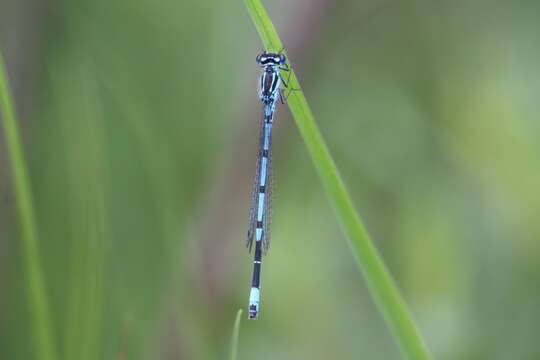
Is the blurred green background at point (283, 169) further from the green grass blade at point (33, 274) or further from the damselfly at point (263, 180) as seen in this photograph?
the green grass blade at point (33, 274)

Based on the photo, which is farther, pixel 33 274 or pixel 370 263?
pixel 33 274

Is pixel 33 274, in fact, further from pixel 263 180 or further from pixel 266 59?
pixel 266 59

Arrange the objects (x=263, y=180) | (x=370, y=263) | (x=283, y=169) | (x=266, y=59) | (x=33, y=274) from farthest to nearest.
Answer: (x=283, y=169) → (x=263, y=180) → (x=266, y=59) → (x=33, y=274) → (x=370, y=263)

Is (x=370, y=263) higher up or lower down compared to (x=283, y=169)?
lower down

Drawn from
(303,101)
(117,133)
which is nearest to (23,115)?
(117,133)

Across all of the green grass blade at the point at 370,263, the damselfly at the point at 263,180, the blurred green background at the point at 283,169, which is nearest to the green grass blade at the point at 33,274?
the blurred green background at the point at 283,169

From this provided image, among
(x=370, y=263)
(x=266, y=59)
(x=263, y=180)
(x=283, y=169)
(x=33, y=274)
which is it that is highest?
(x=266, y=59)

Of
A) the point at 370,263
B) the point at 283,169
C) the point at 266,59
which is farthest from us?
the point at 283,169

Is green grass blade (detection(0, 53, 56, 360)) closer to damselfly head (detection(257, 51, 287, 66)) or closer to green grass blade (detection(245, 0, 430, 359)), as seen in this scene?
green grass blade (detection(245, 0, 430, 359))

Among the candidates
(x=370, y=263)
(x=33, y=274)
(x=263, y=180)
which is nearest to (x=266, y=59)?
(x=263, y=180)
